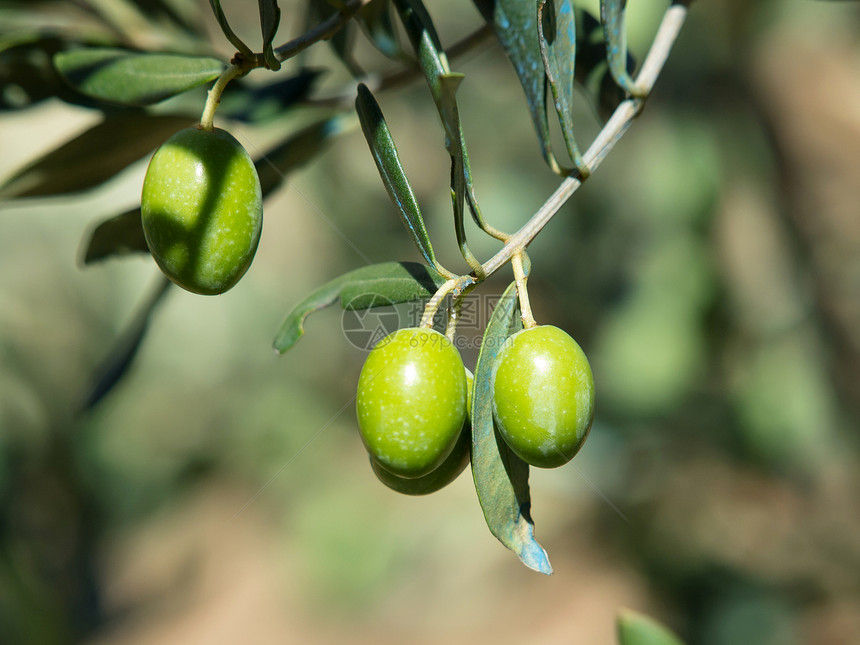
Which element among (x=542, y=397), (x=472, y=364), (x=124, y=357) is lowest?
(x=472, y=364)

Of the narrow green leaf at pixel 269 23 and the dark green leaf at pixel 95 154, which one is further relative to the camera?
the dark green leaf at pixel 95 154

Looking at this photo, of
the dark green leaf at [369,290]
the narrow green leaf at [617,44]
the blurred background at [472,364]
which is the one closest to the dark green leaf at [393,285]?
the dark green leaf at [369,290]

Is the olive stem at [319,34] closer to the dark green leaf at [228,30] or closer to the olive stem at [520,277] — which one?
the dark green leaf at [228,30]

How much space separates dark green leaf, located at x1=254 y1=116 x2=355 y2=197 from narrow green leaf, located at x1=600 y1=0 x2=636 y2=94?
0.41 m

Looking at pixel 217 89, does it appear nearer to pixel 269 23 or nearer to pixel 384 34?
pixel 269 23

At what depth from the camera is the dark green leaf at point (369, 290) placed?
1.79 feet

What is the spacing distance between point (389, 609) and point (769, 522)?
159 centimetres

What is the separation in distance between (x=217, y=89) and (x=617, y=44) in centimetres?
35

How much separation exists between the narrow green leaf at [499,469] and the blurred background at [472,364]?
1047 mm

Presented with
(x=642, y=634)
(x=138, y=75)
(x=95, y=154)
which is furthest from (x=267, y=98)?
(x=642, y=634)

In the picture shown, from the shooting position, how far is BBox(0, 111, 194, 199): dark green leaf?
780 mm

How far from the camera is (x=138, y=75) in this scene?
1.96ft

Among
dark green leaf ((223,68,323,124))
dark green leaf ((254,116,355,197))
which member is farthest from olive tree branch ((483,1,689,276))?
dark green leaf ((223,68,323,124))

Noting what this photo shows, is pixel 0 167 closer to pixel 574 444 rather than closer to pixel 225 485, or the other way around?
pixel 225 485
